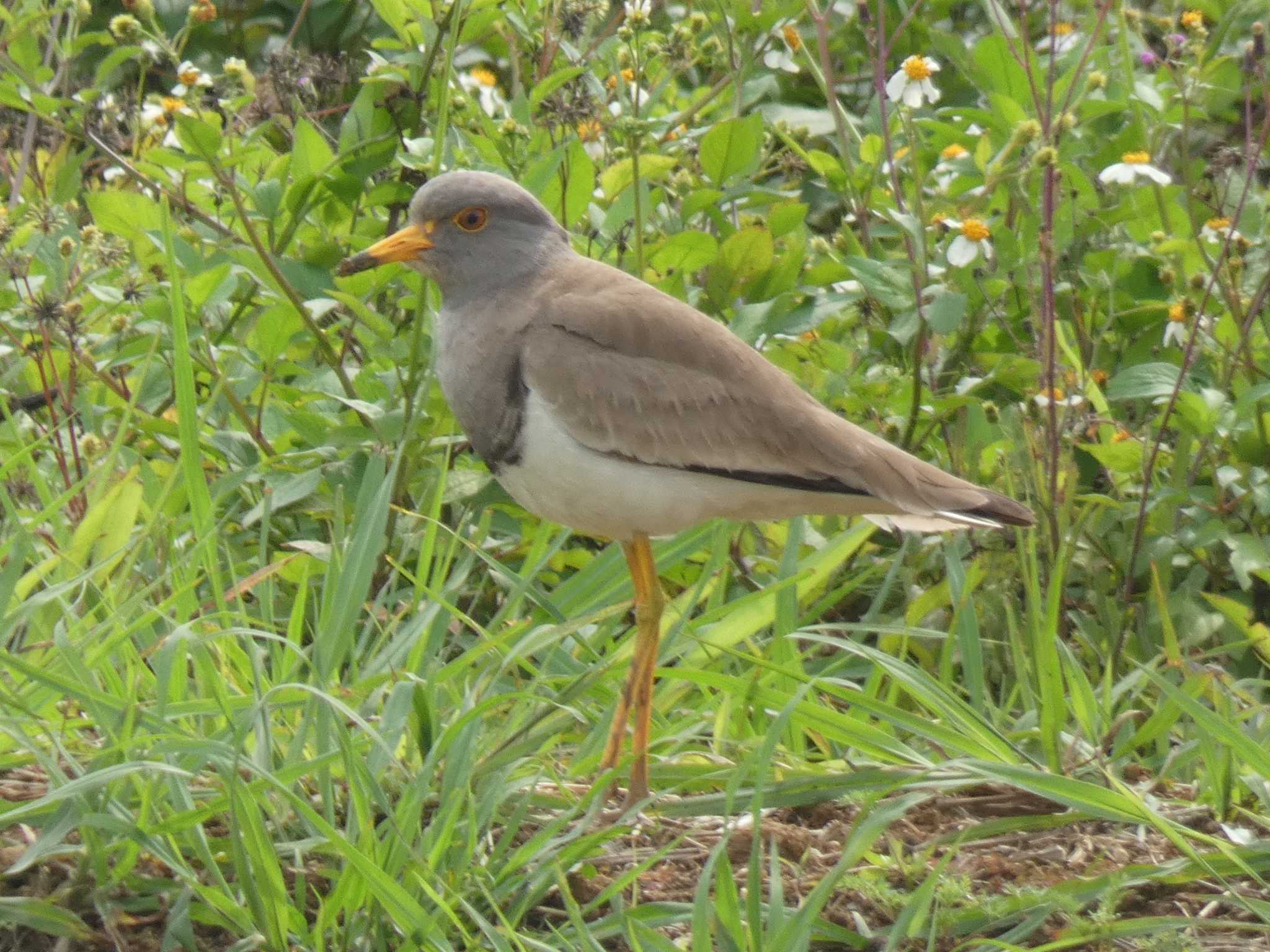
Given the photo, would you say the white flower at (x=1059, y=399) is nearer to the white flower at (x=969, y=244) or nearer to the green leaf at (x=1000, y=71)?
the white flower at (x=969, y=244)

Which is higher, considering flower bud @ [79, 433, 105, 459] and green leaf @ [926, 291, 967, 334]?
green leaf @ [926, 291, 967, 334]

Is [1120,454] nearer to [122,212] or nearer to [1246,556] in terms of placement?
[1246,556]

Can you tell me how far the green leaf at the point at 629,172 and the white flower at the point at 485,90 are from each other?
374 millimetres

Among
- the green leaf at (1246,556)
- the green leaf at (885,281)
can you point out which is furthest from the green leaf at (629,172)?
the green leaf at (1246,556)

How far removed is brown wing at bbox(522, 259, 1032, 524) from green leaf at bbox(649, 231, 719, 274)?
97cm

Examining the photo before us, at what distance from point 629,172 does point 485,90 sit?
0.89m

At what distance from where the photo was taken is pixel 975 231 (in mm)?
4375

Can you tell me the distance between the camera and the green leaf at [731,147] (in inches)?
184

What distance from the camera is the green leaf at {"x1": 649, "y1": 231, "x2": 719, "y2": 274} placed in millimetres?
4559

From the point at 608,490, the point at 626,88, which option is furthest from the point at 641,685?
the point at 626,88

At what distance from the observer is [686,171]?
485 cm

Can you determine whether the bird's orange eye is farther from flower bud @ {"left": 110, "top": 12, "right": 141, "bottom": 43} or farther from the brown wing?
flower bud @ {"left": 110, "top": 12, "right": 141, "bottom": 43}

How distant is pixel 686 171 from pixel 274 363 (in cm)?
127

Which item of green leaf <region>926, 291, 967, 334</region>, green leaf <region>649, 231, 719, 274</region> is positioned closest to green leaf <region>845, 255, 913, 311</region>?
green leaf <region>926, 291, 967, 334</region>
